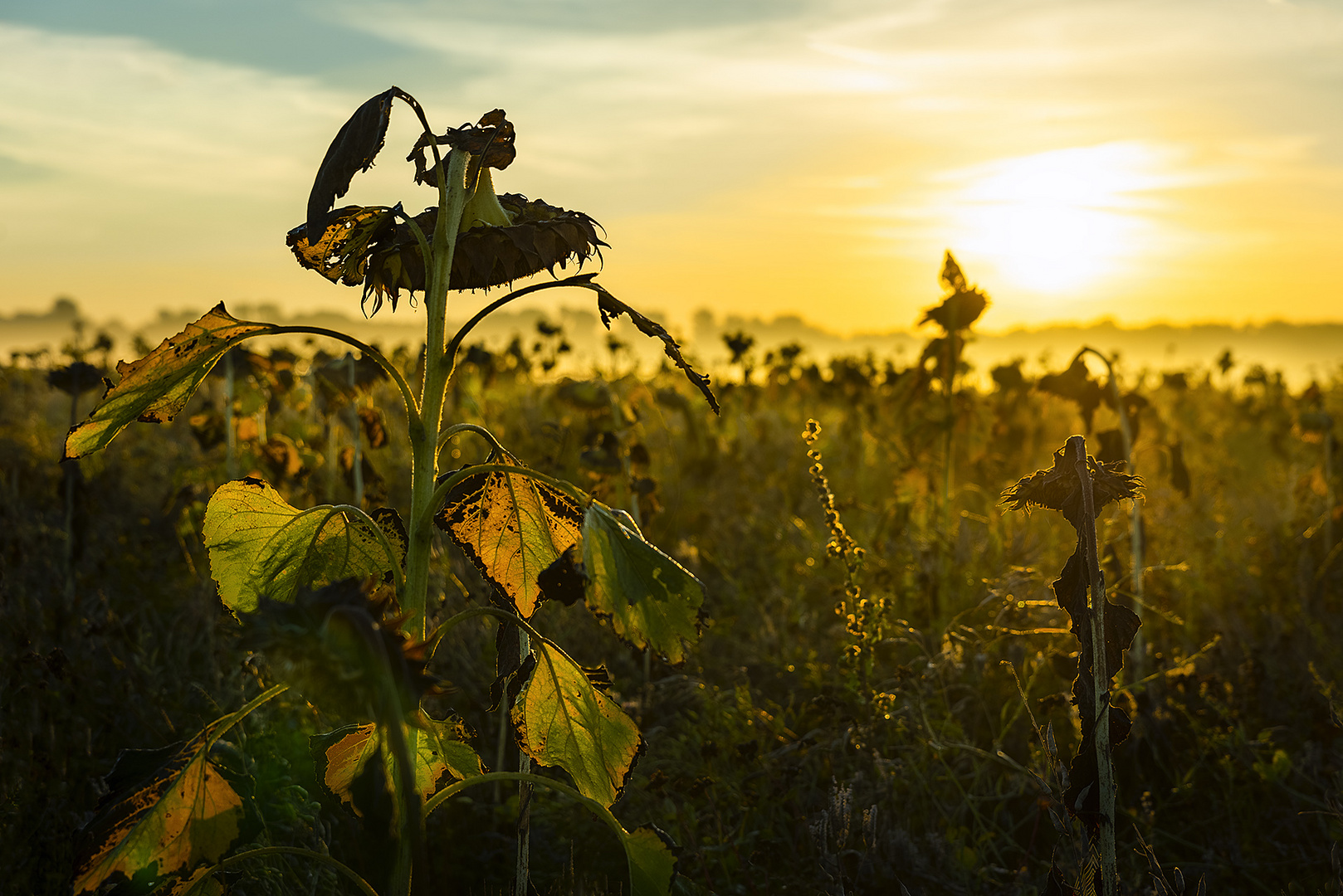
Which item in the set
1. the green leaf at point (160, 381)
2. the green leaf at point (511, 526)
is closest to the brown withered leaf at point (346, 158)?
the green leaf at point (160, 381)

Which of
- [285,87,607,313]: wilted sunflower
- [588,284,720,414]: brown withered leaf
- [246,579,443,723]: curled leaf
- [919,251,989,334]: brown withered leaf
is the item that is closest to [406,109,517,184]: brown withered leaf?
[285,87,607,313]: wilted sunflower

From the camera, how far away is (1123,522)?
4.29m

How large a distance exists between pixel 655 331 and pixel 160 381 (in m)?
0.83

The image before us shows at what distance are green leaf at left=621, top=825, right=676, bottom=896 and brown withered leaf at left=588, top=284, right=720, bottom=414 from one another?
0.85 metres

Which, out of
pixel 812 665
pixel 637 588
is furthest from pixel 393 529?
pixel 812 665

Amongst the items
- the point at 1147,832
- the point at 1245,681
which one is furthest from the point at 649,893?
the point at 1245,681

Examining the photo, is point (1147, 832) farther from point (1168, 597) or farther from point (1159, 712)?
point (1168, 597)

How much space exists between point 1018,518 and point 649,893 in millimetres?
3858

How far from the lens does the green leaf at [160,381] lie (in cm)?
153

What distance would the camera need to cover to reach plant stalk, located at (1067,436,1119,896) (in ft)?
5.84

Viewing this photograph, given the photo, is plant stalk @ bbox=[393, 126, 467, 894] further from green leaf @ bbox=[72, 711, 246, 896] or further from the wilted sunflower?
green leaf @ bbox=[72, 711, 246, 896]

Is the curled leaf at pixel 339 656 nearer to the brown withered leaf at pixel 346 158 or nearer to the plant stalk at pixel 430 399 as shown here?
the plant stalk at pixel 430 399

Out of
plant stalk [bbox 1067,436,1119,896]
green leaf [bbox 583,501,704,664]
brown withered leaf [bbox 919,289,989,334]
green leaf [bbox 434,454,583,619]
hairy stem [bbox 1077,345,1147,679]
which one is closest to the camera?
green leaf [bbox 583,501,704,664]

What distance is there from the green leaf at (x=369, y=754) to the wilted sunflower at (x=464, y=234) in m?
0.80
